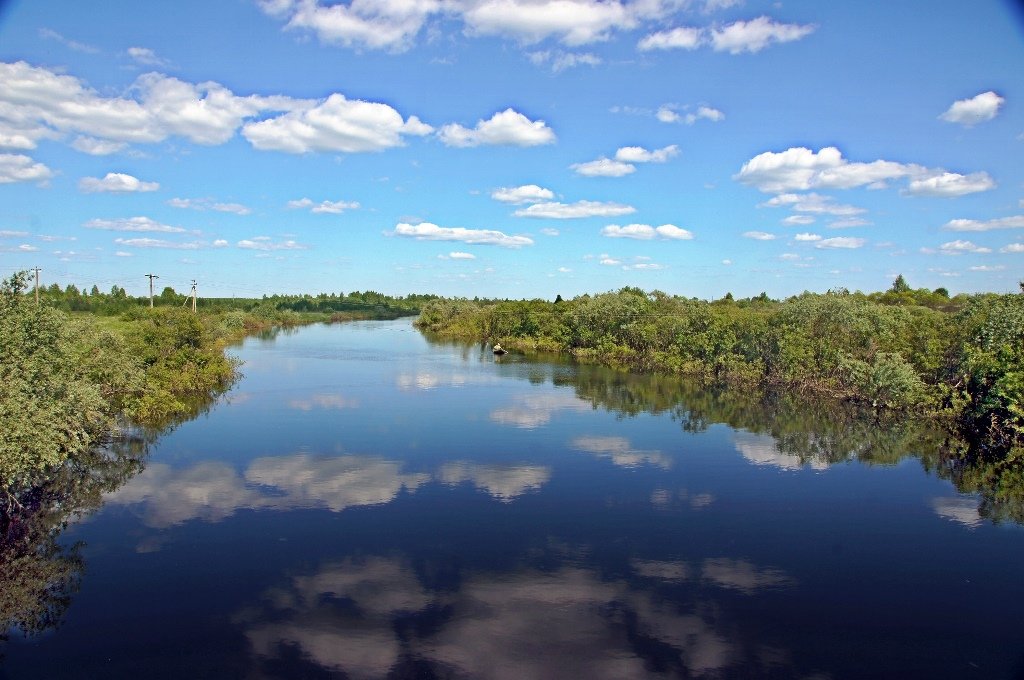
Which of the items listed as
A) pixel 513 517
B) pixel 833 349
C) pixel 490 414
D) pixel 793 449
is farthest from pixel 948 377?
pixel 513 517

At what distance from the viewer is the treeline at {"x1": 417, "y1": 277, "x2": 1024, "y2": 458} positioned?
45.1 metres

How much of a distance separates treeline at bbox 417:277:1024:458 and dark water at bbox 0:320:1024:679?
20.6 feet

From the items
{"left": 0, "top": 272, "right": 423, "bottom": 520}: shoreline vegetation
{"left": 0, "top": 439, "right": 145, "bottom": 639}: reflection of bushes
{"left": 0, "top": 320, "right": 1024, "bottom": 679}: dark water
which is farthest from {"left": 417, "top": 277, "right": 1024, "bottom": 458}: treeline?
{"left": 0, "top": 272, "right": 423, "bottom": 520}: shoreline vegetation

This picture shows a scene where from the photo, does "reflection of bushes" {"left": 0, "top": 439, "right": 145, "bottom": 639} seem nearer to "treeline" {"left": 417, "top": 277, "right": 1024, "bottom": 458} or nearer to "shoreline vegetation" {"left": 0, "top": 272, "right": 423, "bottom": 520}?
"shoreline vegetation" {"left": 0, "top": 272, "right": 423, "bottom": 520}

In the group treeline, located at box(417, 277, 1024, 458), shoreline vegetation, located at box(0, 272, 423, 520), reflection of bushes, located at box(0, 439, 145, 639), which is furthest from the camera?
treeline, located at box(417, 277, 1024, 458)

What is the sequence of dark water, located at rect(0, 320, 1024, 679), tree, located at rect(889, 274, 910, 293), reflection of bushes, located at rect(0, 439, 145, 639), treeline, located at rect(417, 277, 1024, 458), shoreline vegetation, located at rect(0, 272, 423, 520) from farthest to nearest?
tree, located at rect(889, 274, 910, 293) < treeline, located at rect(417, 277, 1024, 458) < shoreline vegetation, located at rect(0, 272, 423, 520) < reflection of bushes, located at rect(0, 439, 145, 639) < dark water, located at rect(0, 320, 1024, 679)

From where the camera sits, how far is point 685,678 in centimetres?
1842

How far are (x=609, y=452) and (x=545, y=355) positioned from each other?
60981 mm

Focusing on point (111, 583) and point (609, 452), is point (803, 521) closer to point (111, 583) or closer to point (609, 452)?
point (609, 452)

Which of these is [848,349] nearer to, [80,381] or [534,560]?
[534,560]

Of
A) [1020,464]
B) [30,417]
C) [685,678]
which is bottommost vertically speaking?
[685,678]

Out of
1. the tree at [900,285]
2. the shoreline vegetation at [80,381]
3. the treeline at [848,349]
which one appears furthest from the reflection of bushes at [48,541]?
the tree at [900,285]

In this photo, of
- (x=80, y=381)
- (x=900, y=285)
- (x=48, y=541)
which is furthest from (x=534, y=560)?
(x=900, y=285)

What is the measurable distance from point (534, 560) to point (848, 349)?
157 feet
